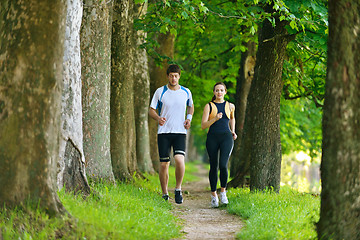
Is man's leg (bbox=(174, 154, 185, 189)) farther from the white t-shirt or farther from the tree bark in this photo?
the tree bark

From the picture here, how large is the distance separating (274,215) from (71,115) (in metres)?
3.27

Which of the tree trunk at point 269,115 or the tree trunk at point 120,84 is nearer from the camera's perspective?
the tree trunk at point 269,115

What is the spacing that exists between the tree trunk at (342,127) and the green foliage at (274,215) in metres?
0.40

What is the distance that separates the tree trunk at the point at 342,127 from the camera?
4918 millimetres

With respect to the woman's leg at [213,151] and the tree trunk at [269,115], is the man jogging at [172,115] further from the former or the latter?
the tree trunk at [269,115]

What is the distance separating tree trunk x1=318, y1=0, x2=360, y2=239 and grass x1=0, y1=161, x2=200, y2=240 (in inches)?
81.5

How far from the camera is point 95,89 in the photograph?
8.93 metres

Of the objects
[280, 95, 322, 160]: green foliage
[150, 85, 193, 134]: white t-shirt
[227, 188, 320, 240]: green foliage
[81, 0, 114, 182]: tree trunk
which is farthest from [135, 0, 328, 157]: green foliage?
[227, 188, 320, 240]: green foliage

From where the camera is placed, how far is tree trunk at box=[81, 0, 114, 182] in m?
8.82

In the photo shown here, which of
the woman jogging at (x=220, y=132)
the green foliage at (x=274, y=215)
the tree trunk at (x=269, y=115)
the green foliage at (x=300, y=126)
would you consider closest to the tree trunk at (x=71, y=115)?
the green foliage at (x=274, y=215)

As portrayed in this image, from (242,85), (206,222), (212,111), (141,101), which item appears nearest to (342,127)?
(206,222)

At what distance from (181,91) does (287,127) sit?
13.7 m

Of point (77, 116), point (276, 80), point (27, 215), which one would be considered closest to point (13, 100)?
point (27, 215)

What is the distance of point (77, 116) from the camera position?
275 inches
